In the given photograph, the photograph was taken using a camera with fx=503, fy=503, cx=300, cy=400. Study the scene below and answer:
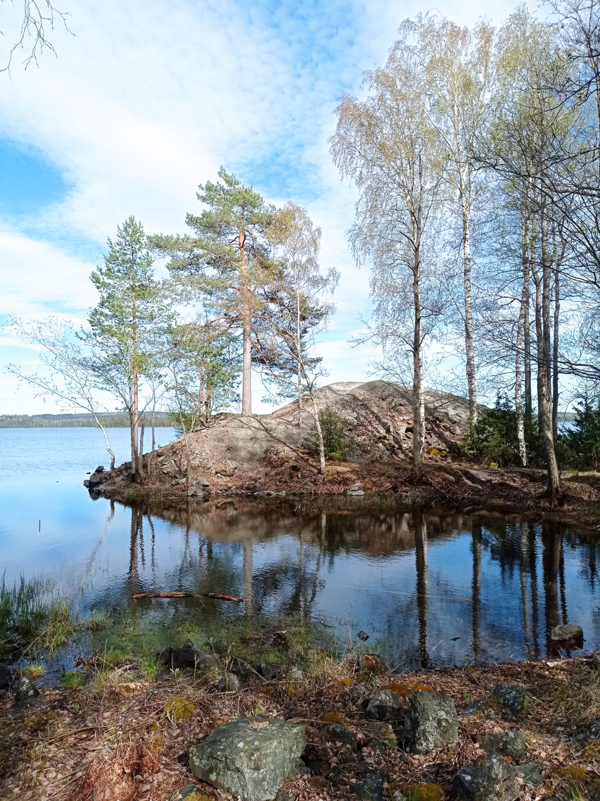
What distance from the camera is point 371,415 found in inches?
906

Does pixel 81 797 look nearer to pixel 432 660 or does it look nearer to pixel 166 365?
pixel 432 660

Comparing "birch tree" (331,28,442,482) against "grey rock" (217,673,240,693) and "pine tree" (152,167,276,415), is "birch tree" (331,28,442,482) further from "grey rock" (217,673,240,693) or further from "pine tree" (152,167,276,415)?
"grey rock" (217,673,240,693)

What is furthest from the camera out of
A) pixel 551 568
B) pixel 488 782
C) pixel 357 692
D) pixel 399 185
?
pixel 399 185

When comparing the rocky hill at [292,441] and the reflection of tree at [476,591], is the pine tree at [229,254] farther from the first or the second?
the reflection of tree at [476,591]

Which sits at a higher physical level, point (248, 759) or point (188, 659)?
point (248, 759)

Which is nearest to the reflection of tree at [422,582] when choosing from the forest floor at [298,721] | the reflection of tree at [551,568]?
the forest floor at [298,721]

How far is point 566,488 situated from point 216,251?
53.3 ft

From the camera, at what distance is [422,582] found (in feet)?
28.4

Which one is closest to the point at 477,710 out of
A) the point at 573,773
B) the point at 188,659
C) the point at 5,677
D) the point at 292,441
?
the point at 573,773

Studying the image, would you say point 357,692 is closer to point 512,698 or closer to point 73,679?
point 512,698

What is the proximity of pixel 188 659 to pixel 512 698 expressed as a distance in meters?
3.13

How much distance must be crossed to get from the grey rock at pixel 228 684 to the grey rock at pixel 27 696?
148 centimetres

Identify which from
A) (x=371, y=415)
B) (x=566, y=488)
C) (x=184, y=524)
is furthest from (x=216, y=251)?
(x=566, y=488)

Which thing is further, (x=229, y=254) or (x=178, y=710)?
(x=229, y=254)
